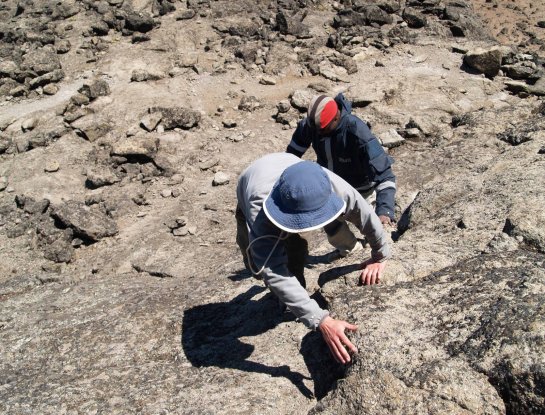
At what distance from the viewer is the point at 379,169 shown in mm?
4766

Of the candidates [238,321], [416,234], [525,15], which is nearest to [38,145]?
[238,321]

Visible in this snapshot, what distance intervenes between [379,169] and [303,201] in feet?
6.90

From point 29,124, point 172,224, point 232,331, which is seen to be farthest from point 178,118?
point 232,331

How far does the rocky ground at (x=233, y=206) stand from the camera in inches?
123

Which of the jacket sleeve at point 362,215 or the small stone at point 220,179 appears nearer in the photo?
the jacket sleeve at point 362,215

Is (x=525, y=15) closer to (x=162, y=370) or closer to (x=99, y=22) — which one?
(x=99, y=22)

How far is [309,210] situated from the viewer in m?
2.91

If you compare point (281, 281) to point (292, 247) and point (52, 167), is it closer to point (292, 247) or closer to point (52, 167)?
point (292, 247)

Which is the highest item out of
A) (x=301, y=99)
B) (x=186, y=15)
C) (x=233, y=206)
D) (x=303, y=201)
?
(x=303, y=201)

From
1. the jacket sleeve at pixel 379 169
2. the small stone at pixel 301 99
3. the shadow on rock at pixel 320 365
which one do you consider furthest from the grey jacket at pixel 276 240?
the small stone at pixel 301 99

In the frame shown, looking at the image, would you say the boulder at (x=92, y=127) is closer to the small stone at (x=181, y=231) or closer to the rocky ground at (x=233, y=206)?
the rocky ground at (x=233, y=206)

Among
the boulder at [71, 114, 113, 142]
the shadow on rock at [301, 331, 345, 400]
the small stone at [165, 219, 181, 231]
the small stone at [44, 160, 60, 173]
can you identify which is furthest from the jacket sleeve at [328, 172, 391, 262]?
the boulder at [71, 114, 113, 142]

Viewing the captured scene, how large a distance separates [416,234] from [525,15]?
1511 cm

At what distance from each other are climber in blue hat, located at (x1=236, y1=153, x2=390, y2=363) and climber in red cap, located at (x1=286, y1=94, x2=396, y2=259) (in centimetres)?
91
